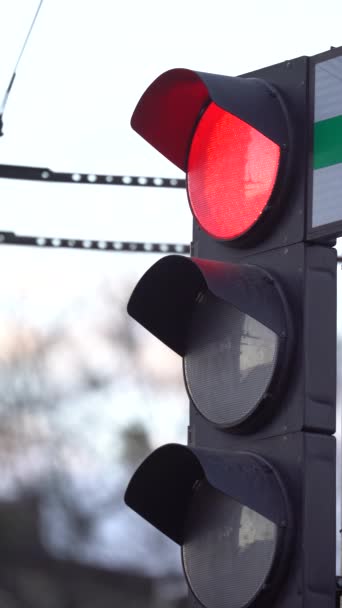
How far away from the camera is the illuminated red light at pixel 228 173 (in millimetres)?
3141

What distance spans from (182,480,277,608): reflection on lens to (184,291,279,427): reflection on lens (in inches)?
6.5

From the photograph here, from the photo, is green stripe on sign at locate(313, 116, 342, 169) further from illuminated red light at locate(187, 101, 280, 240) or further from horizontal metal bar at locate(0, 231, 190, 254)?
horizontal metal bar at locate(0, 231, 190, 254)

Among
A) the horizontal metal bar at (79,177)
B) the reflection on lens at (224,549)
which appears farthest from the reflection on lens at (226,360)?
the horizontal metal bar at (79,177)

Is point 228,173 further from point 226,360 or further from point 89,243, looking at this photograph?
point 89,243

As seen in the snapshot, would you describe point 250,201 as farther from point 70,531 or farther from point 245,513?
point 70,531

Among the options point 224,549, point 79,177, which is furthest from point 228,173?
point 79,177

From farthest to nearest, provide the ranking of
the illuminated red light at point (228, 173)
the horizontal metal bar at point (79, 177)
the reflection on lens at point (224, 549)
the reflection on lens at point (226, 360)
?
the horizontal metal bar at point (79, 177) → the illuminated red light at point (228, 173) → the reflection on lens at point (226, 360) → the reflection on lens at point (224, 549)

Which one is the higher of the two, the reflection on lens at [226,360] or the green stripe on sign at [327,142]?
the green stripe on sign at [327,142]

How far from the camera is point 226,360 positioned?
3.04 m

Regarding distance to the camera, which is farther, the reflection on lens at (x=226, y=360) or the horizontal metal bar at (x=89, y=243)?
the horizontal metal bar at (x=89, y=243)

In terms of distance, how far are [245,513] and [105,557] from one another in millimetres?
24296

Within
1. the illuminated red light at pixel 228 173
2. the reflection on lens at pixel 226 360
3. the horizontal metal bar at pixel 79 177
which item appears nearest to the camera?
the reflection on lens at pixel 226 360

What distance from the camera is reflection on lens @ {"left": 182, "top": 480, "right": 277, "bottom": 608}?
280cm

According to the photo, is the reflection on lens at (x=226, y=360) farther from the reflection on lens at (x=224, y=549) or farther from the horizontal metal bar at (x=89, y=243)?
the horizontal metal bar at (x=89, y=243)
